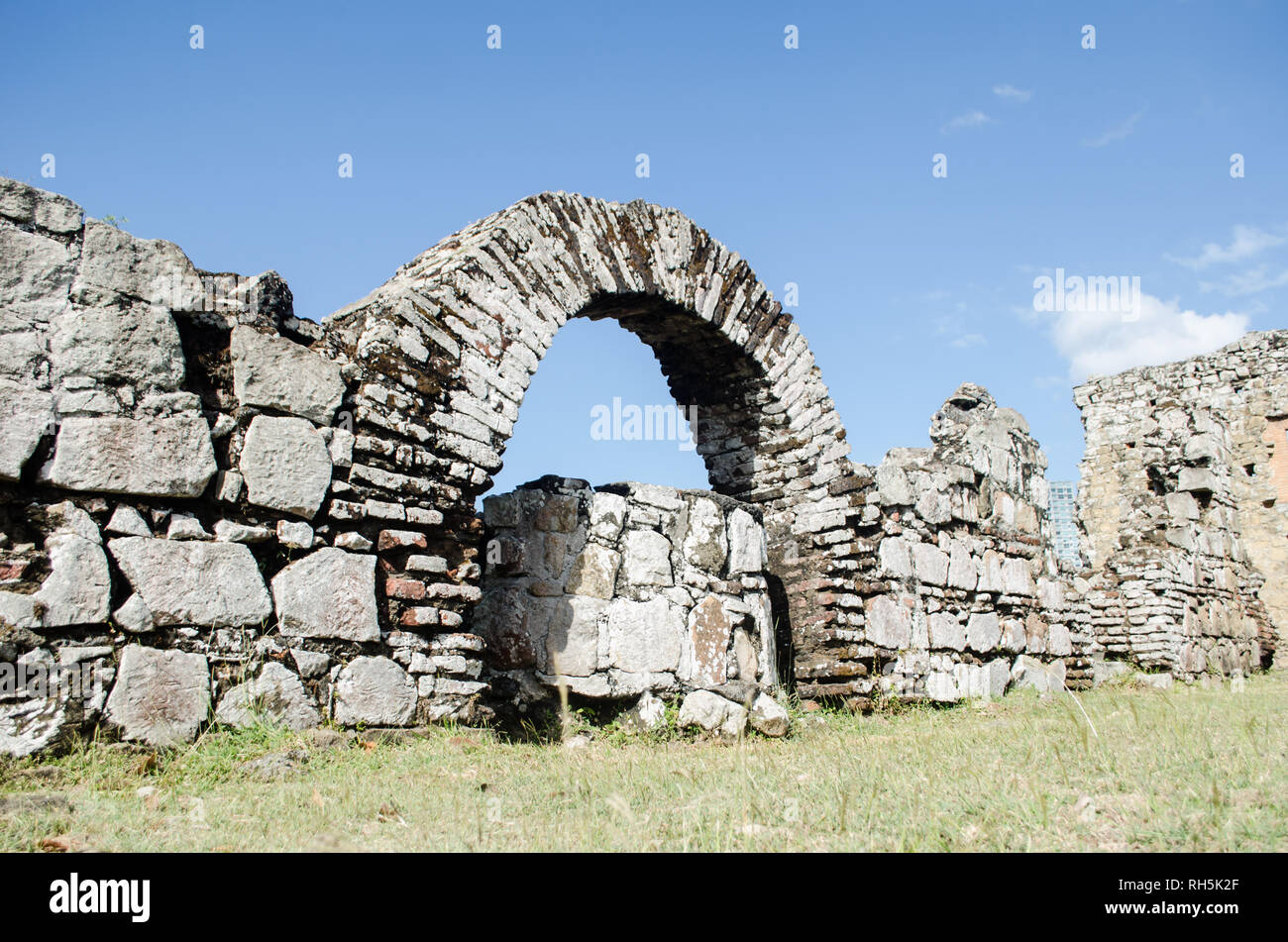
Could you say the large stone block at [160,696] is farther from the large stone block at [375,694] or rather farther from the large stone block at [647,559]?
the large stone block at [647,559]

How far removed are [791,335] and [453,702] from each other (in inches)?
148

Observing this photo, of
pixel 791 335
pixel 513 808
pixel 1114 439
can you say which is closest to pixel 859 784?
pixel 513 808

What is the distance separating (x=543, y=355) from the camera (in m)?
4.92

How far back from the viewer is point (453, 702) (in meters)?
4.18

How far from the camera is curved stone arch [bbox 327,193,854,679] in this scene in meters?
4.27

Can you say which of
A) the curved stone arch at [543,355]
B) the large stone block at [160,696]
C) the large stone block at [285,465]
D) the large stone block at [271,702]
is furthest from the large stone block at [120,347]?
the large stone block at [271,702]

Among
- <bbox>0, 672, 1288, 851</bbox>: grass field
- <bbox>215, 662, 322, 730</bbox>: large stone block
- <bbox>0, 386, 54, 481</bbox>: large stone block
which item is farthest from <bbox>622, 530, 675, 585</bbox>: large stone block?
<bbox>0, 386, 54, 481</bbox>: large stone block

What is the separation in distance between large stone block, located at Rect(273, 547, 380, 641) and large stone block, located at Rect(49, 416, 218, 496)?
54cm

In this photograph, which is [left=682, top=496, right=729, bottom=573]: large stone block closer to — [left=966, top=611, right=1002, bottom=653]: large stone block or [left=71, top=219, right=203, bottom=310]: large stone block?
[left=966, top=611, right=1002, bottom=653]: large stone block

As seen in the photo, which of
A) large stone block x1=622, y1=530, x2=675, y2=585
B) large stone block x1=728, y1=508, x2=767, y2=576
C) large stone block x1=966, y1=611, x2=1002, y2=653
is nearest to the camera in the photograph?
large stone block x1=622, y1=530, x2=675, y2=585

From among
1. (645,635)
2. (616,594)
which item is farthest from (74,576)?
(645,635)

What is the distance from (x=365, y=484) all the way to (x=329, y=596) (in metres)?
0.53

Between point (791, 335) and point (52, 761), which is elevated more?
point (791, 335)
